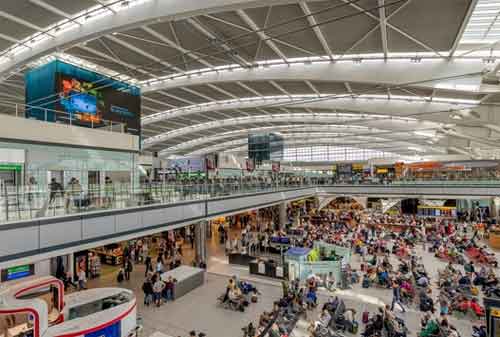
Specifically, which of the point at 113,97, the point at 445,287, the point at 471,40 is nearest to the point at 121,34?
the point at 113,97

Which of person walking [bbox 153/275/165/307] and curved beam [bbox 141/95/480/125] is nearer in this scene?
person walking [bbox 153/275/165/307]

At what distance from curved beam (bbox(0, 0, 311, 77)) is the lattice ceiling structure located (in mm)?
50

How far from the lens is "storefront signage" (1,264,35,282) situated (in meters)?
11.8

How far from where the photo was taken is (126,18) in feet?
40.4

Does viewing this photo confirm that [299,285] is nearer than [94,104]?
Yes

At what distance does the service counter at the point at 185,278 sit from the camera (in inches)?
488

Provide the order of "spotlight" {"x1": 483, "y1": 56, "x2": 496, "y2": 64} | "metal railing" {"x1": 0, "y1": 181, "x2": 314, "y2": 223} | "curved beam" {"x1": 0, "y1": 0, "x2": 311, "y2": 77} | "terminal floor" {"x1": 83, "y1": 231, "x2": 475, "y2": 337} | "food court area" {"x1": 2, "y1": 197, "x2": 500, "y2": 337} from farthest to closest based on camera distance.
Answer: "spotlight" {"x1": 483, "y1": 56, "x2": 496, "y2": 64}
"curved beam" {"x1": 0, "y1": 0, "x2": 311, "y2": 77}
"terminal floor" {"x1": 83, "y1": 231, "x2": 475, "y2": 337}
"food court area" {"x1": 2, "y1": 197, "x2": 500, "y2": 337}
"metal railing" {"x1": 0, "y1": 181, "x2": 314, "y2": 223}

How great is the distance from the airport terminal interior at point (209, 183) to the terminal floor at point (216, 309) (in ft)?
0.29

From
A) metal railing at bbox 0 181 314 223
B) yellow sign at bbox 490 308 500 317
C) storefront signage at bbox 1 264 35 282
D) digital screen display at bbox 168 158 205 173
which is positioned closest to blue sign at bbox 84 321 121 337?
metal railing at bbox 0 181 314 223

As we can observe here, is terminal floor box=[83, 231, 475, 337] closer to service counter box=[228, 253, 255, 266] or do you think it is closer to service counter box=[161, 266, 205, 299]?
service counter box=[161, 266, 205, 299]

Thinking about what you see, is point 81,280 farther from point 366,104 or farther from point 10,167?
point 366,104

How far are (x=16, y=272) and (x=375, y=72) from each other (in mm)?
19994

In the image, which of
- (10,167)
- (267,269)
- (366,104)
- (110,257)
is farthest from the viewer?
(366,104)

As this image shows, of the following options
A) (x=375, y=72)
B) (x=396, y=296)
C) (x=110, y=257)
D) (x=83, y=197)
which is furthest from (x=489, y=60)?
(x=110, y=257)
